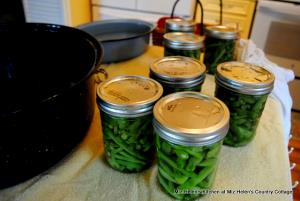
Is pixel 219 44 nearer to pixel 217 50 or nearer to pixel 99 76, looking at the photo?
pixel 217 50

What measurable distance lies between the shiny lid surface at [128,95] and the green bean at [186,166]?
0.17 ft

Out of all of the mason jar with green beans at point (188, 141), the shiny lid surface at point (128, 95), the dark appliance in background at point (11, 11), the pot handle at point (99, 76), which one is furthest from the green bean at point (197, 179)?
the dark appliance in background at point (11, 11)

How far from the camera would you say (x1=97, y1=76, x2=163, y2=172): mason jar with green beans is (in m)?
0.34

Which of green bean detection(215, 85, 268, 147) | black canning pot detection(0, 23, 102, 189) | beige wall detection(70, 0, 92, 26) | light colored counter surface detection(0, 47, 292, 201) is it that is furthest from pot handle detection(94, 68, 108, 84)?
beige wall detection(70, 0, 92, 26)

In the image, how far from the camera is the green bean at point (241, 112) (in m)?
0.41

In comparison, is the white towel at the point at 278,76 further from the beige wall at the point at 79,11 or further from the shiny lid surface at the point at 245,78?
the beige wall at the point at 79,11

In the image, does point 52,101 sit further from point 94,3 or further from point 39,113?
point 94,3

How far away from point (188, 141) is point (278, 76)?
483 millimetres

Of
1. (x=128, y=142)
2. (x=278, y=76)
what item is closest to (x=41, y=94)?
(x=128, y=142)

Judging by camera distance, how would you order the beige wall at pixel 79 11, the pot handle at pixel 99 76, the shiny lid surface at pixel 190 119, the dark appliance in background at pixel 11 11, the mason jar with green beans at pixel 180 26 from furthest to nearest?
the beige wall at pixel 79 11, the dark appliance in background at pixel 11 11, the mason jar with green beans at pixel 180 26, the pot handle at pixel 99 76, the shiny lid surface at pixel 190 119

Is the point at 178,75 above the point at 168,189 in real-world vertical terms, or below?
above

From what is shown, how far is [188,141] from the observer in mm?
292

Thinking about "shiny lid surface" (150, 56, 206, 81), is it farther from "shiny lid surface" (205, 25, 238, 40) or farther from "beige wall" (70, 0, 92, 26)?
"beige wall" (70, 0, 92, 26)

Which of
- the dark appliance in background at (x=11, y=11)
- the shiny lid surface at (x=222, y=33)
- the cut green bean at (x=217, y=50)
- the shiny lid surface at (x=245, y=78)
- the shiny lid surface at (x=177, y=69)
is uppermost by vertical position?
the shiny lid surface at (x=222, y=33)
